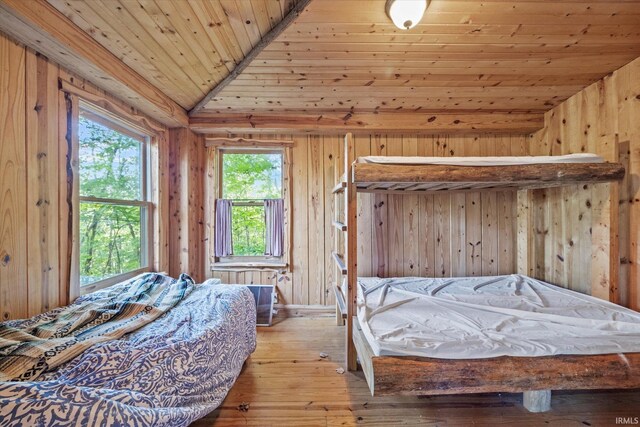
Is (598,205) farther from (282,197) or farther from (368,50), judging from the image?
(282,197)

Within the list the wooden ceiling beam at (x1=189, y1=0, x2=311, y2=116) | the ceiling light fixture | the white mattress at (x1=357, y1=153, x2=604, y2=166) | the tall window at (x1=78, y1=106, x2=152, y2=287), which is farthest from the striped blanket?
the ceiling light fixture

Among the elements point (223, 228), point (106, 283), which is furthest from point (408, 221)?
point (106, 283)

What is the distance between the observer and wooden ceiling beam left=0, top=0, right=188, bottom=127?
1.17m

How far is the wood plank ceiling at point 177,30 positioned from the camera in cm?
136

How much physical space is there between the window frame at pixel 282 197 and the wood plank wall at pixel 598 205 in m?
2.73

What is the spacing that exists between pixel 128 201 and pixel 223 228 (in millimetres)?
909

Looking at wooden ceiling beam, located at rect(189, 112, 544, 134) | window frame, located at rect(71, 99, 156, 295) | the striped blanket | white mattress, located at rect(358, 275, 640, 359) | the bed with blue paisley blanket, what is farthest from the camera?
wooden ceiling beam, located at rect(189, 112, 544, 134)

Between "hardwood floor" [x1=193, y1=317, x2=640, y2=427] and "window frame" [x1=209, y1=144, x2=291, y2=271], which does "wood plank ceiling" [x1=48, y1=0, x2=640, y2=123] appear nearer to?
Answer: "window frame" [x1=209, y1=144, x2=291, y2=271]

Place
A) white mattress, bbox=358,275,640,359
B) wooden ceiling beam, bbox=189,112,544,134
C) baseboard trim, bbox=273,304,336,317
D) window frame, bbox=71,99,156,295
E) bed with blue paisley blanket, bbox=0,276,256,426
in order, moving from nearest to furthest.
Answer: bed with blue paisley blanket, bbox=0,276,256,426
white mattress, bbox=358,275,640,359
window frame, bbox=71,99,156,295
wooden ceiling beam, bbox=189,112,544,134
baseboard trim, bbox=273,304,336,317

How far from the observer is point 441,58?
191cm

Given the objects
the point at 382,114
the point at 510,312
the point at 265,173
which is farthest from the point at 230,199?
the point at 510,312

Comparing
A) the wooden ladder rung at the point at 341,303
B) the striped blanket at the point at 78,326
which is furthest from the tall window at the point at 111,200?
the wooden ladder rung at the point at 341,303

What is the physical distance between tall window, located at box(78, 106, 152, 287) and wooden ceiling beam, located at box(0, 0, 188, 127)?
0.26m

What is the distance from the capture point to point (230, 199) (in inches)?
109
